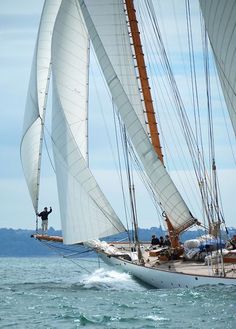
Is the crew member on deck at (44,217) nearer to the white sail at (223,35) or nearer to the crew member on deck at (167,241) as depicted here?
the crew member on deck at (167,241)

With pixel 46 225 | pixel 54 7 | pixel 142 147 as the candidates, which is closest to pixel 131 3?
pixel 54 7

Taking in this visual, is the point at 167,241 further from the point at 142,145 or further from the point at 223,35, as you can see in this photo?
the point at 223,35

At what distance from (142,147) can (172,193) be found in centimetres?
238

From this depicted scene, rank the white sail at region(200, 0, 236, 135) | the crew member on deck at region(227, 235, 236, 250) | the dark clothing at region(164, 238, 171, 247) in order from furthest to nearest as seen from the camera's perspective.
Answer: the dark clothing at region(164, 238, 171, 247), the crew member on deck at region(227, 235, 236, 250), the white sail at region(200, 0, 236, 135)

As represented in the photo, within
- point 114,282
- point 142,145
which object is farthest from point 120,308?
point 114,282

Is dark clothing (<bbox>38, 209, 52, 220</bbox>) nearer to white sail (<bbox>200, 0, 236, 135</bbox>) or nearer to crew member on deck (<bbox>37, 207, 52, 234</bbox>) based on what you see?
crew member on deck (<bbox>37, 207, 52, 234</bbox>)

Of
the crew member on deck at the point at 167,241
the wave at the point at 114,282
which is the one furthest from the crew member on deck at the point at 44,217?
the crew member on deck at the point at 167,241

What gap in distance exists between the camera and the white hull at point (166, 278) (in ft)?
96.6

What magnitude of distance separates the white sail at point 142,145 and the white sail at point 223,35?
9.32 m

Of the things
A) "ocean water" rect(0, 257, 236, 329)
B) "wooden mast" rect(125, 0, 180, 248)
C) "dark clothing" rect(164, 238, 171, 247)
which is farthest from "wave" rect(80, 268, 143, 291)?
"wooden mast" rect(125, 0, 180, 248)

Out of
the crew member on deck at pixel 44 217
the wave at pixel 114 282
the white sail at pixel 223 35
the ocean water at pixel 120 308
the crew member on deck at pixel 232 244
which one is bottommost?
the ocean water at pixel 120 308

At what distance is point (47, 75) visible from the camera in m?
40.9

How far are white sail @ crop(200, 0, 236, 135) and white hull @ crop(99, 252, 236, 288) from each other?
7340 mm

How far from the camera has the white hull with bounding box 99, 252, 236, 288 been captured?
96.6 ft
